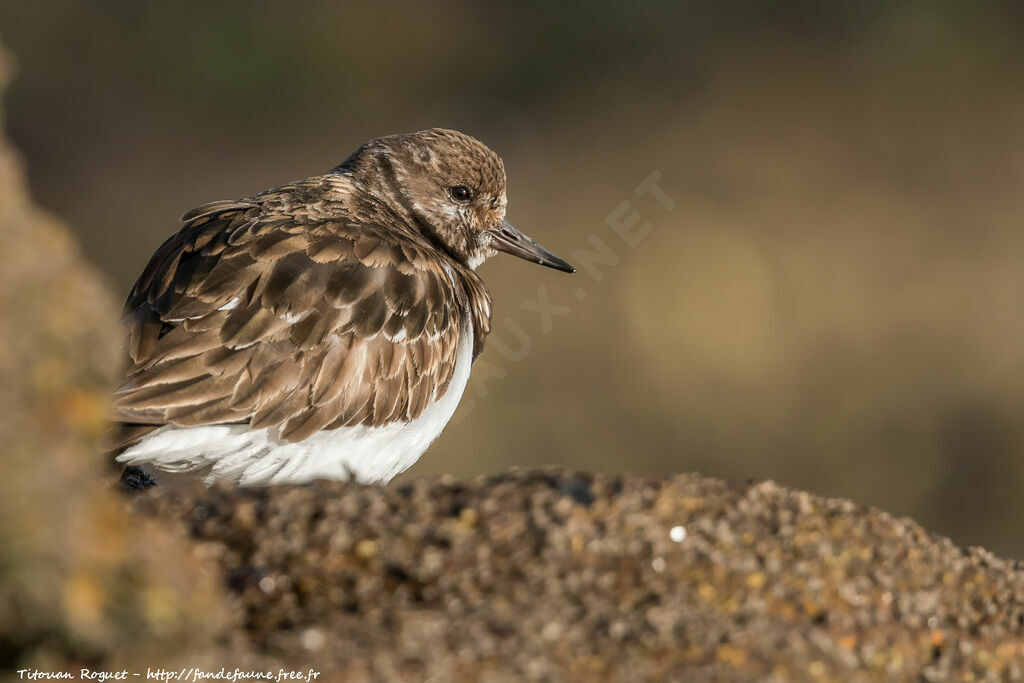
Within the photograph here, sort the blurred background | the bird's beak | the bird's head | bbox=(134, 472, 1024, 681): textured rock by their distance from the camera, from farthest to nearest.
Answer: the blurred background < the bird's beak < the bird's head < bbox=(134, 472, 1024, 681): textured rock

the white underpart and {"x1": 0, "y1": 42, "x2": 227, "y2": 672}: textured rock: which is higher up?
{"x1": 0, "y1": 42, "x2": 227, "y2": 672}: textured rock

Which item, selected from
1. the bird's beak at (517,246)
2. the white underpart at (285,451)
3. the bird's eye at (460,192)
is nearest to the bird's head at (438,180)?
the bird's eye at (460,192)

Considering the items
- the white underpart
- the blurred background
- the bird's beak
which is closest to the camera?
the white underpart

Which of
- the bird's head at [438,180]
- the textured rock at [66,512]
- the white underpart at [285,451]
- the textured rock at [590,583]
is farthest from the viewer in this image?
the bird's head at [438,180]

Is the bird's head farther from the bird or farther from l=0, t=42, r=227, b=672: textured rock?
l=0, t=42, r=227, b=672: textured rock

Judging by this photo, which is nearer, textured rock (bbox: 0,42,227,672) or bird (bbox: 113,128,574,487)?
textured rock (bbox: 0,42,227,672)

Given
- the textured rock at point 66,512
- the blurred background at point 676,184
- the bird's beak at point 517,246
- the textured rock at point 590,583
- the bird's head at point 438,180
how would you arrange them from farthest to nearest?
the blurred background at point 676,184 < the bird's beak at point 517,246 < the bird's head at point 438,180 < the textured rock at point 590,583 < the textured rock at point 66,512

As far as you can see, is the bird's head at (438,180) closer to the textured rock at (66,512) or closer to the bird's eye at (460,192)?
the bird's eye at (460,192)

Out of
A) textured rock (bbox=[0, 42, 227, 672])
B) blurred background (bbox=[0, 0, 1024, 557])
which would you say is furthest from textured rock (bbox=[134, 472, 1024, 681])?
blurred background (bbox=[0, 0, 1024, 557])
